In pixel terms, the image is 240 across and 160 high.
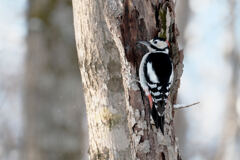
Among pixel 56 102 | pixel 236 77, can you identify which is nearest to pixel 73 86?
pixel 56 102

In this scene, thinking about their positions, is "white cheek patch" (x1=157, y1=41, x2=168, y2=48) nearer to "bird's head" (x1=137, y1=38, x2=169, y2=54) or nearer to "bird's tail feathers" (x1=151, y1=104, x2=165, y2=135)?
"bird's head" (x1=137, y1=38, x2=169, y2=54)

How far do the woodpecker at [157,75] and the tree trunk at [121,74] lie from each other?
0.06m

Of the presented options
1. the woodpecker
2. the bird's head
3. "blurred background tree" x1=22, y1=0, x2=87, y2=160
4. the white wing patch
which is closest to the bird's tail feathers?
the woodpecker

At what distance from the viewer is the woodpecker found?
10.9ft

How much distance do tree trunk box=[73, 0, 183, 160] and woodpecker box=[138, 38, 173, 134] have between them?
6 centimetres

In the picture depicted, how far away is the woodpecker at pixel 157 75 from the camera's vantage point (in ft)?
10.9

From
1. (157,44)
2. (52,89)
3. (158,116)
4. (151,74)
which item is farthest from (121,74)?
(52,89)

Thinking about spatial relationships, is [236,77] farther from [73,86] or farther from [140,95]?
[140,95]

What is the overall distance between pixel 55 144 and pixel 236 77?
8.52 metres

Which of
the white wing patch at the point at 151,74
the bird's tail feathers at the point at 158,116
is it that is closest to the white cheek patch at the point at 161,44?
the white wing patch at the point at 151,74

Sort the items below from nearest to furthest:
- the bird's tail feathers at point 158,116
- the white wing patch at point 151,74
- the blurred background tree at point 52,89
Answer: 1. the bird's tail feathers at point 158,116
2. the white wing patch at point 151,74
3. the blurred background tree at point 52,89

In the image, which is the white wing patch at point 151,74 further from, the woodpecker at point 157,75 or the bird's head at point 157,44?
the bird's head at point 157,44

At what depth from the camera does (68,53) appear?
531cm

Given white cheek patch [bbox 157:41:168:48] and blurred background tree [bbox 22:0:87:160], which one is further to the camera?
blurred background tree [bbox 22:0:87:160]
